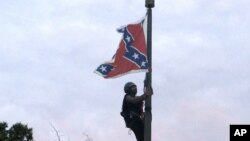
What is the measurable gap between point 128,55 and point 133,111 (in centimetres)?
119

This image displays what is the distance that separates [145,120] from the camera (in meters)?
10.8

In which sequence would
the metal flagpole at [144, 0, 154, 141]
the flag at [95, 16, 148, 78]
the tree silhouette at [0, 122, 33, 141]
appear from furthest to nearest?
the tree silhouette at [0, 122, 33, 141]
the flag at [95, 16, 148, 78]
the metal flagpole at [144, 0, 154, 141]

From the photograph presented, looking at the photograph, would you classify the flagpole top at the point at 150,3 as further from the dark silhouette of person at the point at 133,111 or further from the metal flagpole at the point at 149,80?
the dark silhouette of person at the point at 133,111

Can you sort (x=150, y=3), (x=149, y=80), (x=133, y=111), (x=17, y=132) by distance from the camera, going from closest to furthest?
(x=149, y=80) < (x=133, y=111) < (x=150, y=3) < (x=17, y=132)

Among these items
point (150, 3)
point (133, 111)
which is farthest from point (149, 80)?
point (150, 3)

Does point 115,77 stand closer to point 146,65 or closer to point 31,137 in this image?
point 146,65

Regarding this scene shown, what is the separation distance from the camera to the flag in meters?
11.5

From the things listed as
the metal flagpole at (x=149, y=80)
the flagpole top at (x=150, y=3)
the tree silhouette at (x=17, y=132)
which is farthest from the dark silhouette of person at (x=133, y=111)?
the tree silhouette at (x=17, y=132)

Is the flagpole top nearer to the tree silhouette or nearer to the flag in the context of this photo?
the flag

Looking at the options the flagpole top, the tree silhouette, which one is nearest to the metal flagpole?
the flagpole top

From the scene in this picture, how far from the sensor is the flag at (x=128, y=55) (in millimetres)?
11500

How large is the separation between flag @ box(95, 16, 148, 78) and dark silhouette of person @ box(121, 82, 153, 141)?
1.41ft

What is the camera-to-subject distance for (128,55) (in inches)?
461

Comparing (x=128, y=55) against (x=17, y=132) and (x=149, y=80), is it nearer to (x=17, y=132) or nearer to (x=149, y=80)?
(x=149, y=80)
